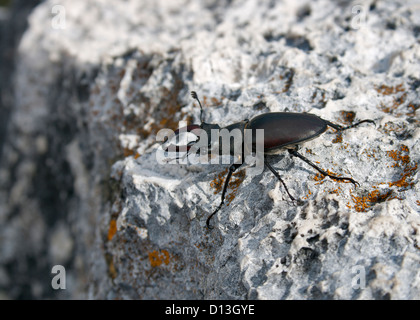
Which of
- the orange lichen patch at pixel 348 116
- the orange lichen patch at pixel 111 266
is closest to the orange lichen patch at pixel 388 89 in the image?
the orange lichen patch at pixel 348 116

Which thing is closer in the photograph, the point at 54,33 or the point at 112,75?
the point at 112,75

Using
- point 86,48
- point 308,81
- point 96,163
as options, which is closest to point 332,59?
point 308,81

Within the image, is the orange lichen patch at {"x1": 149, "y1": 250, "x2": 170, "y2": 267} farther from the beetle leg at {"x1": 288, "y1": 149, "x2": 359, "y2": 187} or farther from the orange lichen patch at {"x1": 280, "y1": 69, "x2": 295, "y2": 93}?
the orange lichen patch at {"x1": 280, "y1": 69, "x2": 295, "y2": 93}

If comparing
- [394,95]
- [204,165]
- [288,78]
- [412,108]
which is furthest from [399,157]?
[204,165]

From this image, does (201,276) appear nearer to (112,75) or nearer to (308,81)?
(308,81)

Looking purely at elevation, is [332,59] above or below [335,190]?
above

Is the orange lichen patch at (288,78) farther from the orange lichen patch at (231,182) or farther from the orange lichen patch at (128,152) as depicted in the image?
the orange lichen patch at (128,152)

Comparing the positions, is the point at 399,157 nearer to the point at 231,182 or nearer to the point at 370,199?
the point at 370,199

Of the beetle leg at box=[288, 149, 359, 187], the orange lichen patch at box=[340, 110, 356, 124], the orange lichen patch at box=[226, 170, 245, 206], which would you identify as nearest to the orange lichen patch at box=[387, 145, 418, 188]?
the beetle leg at box=[288, 149, 359, 187]
